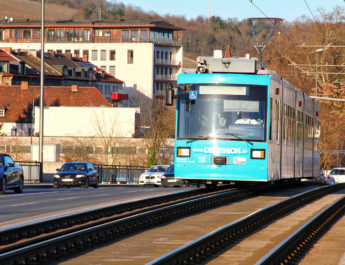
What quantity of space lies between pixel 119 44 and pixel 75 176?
12521 cm

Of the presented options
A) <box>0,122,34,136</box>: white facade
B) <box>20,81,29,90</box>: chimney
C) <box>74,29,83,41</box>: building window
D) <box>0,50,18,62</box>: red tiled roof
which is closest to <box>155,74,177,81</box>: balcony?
<box>74,29,83,41</box>: building window

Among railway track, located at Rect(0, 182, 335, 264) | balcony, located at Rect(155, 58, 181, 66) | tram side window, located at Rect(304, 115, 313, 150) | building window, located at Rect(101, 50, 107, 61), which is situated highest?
building window, located at Rect(101, 50, 107, 61)

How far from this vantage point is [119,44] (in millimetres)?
166625

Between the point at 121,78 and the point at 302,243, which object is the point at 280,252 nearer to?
the point at 302,243

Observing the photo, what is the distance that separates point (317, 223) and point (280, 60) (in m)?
98.9

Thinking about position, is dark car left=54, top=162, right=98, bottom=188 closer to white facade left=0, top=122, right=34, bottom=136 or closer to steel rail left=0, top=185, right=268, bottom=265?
steel rail left=0, top=185, right=268, bottom=265

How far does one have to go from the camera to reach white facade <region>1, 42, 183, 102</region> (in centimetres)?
16650

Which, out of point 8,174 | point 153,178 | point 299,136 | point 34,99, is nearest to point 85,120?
point 34,99

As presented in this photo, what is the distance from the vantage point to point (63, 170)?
1734 inches

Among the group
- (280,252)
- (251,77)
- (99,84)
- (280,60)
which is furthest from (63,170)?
(99,84)

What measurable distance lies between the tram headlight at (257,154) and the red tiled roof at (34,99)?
341ft

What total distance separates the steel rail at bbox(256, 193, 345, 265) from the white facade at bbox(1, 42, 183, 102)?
145 metres

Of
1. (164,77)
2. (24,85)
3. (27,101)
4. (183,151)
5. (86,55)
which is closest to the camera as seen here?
(183,151)

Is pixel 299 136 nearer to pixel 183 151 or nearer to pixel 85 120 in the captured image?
pixel 183 151
